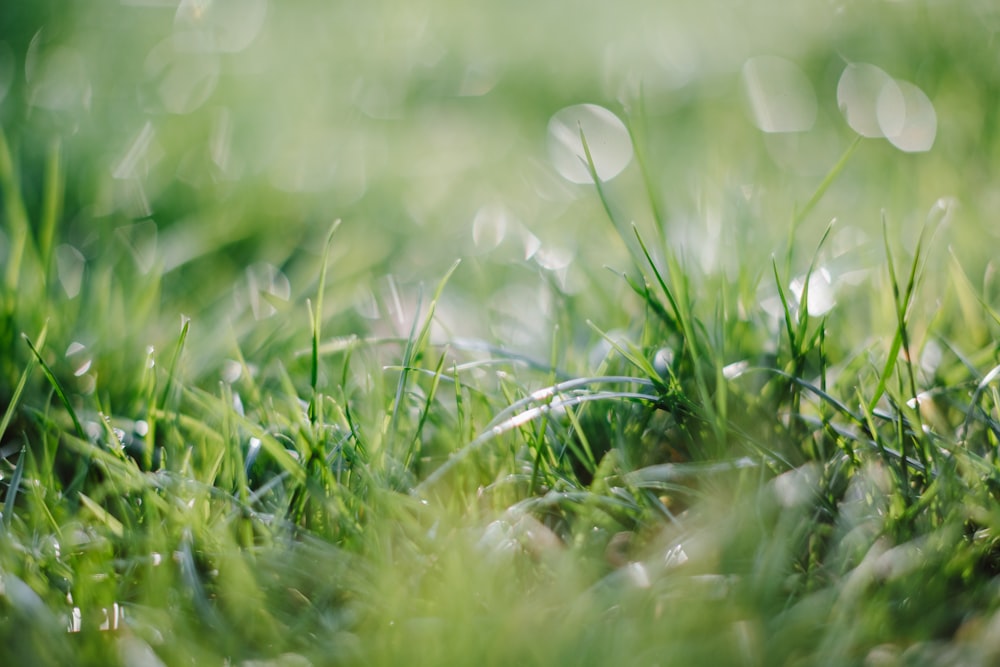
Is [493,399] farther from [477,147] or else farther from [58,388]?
[477,147]

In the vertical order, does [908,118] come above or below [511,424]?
above

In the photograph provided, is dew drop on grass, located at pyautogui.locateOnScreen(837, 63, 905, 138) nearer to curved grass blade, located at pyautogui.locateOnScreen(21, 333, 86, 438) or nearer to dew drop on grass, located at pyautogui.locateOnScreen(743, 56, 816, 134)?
dew drop on grass, located at pyautogui.locateOnScreen(743, 56, 816, 134)

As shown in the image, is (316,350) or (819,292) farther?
(819,292)

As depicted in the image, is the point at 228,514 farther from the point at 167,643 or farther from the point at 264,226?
the point at 264,226

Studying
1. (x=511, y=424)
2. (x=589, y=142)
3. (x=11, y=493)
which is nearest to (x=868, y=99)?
(x=589, y=142)

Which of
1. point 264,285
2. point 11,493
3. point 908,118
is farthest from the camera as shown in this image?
point 908,118

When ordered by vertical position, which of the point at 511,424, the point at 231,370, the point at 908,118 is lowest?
the point at 231,370
